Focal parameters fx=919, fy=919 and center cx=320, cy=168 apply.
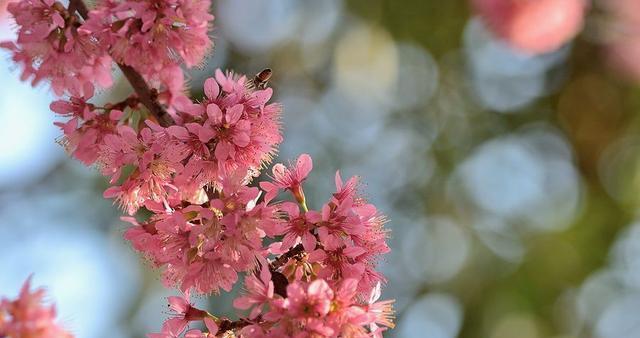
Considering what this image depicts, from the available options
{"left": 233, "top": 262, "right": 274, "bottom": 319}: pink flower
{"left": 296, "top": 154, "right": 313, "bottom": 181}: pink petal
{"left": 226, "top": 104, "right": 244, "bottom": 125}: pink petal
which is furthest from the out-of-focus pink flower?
{"left": 233, "top": 262, "right": 274, "bottom": 319}: pink flower

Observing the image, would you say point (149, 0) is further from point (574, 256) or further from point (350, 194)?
point (574, 256)

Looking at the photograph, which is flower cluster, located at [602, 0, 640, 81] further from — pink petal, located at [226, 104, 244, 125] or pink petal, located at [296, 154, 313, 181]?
pink petal, located at [226, 104, 244, 125]

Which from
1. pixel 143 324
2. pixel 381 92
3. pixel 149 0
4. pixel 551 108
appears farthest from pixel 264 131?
pixel 551 108

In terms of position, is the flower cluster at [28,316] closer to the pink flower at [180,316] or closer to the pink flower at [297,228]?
the pink flower at [180,316]

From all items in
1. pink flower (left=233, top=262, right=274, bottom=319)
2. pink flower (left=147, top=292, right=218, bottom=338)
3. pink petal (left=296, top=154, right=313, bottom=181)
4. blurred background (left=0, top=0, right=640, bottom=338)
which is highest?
pink petal (left=296, top=154, right=313, bottom=181)

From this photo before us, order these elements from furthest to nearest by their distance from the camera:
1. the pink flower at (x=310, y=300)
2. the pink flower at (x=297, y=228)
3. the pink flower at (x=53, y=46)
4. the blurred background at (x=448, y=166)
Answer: the blurred background at (x=448, y=166) < the pink flower at (x=53, y=46) < the pink flower at (x=297, y=228) < the pink flower at (x=310, y=300)

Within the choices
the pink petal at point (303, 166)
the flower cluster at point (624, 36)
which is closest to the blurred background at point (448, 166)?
the flower cluster at point (624, 36)

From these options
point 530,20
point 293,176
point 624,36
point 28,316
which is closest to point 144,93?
point 293,176
